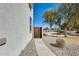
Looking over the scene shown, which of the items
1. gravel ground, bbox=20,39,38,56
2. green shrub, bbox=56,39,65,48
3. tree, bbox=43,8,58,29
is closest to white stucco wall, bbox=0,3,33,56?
gravel ground, bbox=20,39,38,56

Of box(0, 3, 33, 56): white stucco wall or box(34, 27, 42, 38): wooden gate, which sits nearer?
box(0, 3, 33, 56): white stucco wall

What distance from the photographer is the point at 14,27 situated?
2.11 meters

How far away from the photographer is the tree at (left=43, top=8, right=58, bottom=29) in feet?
7.44

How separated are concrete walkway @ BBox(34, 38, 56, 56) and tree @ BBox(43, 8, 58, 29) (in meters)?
0.31

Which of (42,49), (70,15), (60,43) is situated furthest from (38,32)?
(70,15)

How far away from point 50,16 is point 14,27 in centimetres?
57

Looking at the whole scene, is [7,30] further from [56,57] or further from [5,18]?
[56,57]

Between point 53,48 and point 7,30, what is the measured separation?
76 cm

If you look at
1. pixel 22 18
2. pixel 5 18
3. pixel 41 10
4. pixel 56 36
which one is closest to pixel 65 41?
pixel 56 36

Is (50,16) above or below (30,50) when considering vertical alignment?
above

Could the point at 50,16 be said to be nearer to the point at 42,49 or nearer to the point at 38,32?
the point at 38,32

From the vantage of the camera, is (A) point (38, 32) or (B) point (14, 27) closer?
(B) point (14, 27)

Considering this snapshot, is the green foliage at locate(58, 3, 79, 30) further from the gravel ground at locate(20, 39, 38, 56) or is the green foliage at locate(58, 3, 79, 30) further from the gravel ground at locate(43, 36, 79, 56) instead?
the gravel ground at locate(20, 39, 38, 56)

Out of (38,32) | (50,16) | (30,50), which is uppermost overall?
(50,16)
